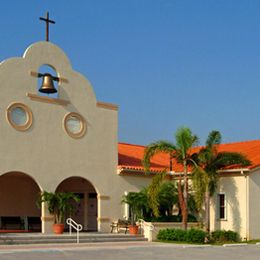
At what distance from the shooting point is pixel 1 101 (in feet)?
82.2

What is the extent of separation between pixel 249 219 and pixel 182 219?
324 centimetres

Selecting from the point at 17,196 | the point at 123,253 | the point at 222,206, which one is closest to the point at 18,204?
the point at 17,196

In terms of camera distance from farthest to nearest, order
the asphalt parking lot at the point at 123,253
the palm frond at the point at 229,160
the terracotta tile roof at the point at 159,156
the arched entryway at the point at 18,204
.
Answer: the terracotta tile roof at the point at 159,156, the arched entryway at the point at 18,204, the palm frond at the point at 229,160, the asphalt parking lot at the point at 123,253

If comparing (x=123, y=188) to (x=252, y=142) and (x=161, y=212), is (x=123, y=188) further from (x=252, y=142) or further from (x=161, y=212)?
(x=252, y=142)

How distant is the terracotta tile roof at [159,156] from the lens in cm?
2947

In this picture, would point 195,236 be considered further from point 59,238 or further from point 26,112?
point 26,112

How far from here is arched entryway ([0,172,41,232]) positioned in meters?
28.9

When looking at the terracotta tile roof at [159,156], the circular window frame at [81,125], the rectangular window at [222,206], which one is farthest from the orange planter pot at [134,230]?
the circular window frame at [81,125]

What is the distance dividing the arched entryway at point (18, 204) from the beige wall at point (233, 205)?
29.6 ft

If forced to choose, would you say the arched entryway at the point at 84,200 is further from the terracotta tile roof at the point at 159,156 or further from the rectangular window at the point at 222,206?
the rectangular window at the point at 222,206

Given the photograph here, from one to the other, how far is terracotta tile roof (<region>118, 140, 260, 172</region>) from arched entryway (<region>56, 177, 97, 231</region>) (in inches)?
93.4

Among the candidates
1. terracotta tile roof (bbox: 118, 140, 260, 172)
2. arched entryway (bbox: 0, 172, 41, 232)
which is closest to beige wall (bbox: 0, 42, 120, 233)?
terracotta tile roof (bbox: 118, 140, 260, 172)

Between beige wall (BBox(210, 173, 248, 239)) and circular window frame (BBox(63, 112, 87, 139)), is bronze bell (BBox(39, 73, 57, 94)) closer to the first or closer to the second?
circular window frame (BBox(63, 112, 87, 139))

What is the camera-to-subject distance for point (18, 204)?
2962 cm
